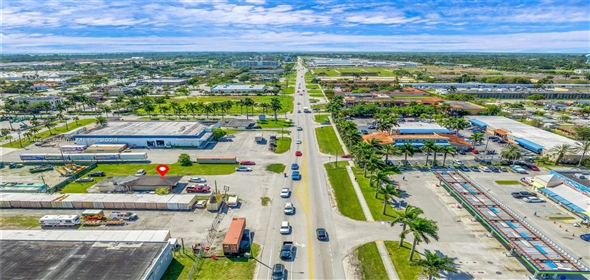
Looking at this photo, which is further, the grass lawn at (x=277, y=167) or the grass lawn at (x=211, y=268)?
the grass lawn at (x=277, y=167)

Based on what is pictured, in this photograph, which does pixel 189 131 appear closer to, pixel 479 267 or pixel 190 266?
pixel 190 266

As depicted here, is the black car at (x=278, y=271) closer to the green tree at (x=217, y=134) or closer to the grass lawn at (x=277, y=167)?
the grass lawn at (x=277, y=167)

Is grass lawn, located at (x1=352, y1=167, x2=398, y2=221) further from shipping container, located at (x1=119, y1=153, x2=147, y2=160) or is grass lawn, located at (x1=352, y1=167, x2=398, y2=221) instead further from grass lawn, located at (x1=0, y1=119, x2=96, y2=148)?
grass lawn, located at (x1=0, y1=119, x2=96, y2=148)

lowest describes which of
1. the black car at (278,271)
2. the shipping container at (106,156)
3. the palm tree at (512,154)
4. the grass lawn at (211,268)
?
the grass lawn at (211,268)

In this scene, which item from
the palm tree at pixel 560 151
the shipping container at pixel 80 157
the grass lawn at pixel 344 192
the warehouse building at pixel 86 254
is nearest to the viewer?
the warehouse building at pixel 86 254

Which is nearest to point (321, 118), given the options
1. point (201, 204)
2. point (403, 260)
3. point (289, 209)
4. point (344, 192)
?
point (344, 192)

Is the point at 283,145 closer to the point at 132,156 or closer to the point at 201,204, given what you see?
the point at 201,204

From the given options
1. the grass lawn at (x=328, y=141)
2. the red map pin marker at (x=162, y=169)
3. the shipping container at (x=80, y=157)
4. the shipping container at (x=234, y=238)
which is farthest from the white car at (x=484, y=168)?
the shipping container at (x=80, y=157)
